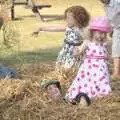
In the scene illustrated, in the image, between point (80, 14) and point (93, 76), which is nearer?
point (93, 76)

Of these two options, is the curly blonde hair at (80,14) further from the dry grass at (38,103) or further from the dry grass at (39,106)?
the dry grass at (39,106)

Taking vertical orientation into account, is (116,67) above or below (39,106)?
below

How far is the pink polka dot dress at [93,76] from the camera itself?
213 inches

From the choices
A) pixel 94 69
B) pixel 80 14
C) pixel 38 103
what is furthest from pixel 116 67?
pixel 38 103

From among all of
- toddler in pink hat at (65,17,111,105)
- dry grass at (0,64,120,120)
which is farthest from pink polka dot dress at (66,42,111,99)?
dry grass at (0,64,120,120)

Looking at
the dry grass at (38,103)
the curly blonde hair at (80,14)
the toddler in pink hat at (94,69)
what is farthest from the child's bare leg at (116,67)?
the toddler in pink hat at (94,69)

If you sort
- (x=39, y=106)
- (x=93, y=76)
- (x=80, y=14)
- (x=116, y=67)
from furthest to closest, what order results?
1. (x=116, y=67)
2. (x=80, y=14)
3. (x=93, y=76)
4. (x=39, y=106)

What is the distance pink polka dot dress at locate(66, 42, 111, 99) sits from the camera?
5.40 m

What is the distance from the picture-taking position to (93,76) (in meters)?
5.47

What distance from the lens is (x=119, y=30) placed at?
709cm

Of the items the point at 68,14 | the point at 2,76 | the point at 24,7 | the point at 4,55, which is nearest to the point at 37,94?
the point at 2,76

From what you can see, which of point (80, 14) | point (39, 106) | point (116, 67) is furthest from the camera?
point (116, 67)

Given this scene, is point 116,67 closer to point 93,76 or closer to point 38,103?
point 93,76

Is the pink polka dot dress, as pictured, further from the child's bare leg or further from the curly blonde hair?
the child's bare leg
